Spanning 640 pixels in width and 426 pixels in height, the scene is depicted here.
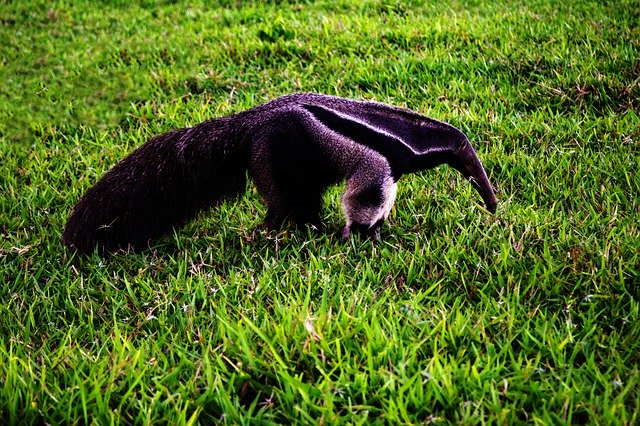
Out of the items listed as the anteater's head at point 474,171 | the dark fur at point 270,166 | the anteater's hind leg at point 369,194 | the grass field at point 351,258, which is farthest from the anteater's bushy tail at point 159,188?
the anteater's head at point 474,171

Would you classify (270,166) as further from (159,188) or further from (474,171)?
(474,171)

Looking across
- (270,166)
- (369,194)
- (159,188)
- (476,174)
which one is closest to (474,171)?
(476,174)

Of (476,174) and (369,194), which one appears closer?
(369,194)

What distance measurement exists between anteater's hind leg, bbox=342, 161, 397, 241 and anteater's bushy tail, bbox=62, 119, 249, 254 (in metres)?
0.65

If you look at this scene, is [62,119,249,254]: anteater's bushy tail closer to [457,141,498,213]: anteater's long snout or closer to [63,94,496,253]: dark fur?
[63,94,496,253]: dark fur

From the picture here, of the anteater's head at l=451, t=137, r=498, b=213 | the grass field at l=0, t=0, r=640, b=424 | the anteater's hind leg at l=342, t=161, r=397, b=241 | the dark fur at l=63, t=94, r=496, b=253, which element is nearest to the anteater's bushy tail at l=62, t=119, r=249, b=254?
the dark fur at l=63, t=94, r=496, b=253

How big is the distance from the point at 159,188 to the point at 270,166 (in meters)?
0.65

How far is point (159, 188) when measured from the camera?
337 centimetres

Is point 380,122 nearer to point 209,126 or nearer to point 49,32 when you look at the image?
point 209,126

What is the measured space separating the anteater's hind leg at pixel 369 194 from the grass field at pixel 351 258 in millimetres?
181

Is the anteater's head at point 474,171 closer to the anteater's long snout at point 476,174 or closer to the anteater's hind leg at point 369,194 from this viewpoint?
the anteater's long snout at point 476,174

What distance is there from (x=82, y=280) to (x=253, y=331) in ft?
3.61

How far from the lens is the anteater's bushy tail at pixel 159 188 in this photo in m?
3.32

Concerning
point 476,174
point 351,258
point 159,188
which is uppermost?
point 159,188
